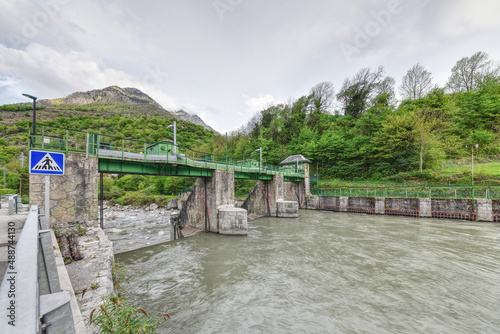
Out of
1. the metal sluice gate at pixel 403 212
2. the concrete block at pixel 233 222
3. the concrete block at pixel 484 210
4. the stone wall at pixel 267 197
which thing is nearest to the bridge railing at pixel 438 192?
the concrete block at pixel 484 210

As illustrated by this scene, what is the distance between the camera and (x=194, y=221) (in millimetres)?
17422

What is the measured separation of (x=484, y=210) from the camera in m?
19.1

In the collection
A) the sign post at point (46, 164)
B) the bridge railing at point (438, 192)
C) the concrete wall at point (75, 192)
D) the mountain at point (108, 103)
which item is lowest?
the bridge railing at point (438, 192)

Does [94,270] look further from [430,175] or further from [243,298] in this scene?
[430,175]

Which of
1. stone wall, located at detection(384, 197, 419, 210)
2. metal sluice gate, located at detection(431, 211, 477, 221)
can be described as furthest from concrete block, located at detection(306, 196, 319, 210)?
metal sluice gate, located at detection(431, 211, 477, 221)

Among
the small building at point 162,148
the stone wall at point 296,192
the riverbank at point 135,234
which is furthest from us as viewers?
the stone wall at point 296,192

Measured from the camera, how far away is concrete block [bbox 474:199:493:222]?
19.0m

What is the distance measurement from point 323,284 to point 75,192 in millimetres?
12151

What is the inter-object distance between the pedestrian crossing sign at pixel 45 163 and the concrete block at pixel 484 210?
31941 mm

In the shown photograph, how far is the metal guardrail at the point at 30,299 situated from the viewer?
30.4 inches

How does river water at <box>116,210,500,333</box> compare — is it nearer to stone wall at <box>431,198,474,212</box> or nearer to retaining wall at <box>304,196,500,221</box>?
retaining wall at <box>304,196,500,221</box>

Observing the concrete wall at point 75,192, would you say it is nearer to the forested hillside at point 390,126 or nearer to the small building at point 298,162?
the small building at point 298,162

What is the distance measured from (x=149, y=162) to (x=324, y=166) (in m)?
35.2

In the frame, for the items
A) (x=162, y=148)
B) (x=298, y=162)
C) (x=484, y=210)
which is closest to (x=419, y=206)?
(x=484, y=210)
